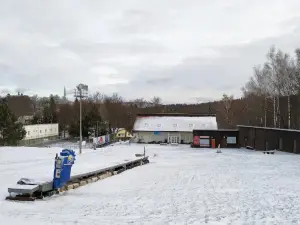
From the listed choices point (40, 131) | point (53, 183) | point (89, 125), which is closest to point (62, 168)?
point (53, 183)

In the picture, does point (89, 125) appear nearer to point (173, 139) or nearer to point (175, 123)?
point (175, 123)

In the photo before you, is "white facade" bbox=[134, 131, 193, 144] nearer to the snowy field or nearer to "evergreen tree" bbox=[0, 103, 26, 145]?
"evergreen tree" bbox=[0, 103, 26, 145]

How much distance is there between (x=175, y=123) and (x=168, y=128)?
7.12 ft

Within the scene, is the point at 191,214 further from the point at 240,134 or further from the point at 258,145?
the point at 240,134

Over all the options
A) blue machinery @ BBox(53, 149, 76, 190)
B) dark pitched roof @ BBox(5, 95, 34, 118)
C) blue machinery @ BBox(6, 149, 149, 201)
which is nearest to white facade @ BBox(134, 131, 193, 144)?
blue machinery @ BBox(6, 149, 149, 201)

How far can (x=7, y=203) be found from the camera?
403 inches

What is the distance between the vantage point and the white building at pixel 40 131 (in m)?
76.4

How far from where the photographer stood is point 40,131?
82750mm

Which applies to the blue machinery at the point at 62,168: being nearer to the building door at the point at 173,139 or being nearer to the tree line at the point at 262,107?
the tree line at the point at 262,107

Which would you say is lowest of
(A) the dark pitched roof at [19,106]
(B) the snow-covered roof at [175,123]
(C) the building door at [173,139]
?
(C) the building door at [173,139]

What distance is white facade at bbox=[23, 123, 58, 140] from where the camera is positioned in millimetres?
76562

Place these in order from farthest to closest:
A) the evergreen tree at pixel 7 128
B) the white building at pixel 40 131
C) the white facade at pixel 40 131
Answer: the white facade at pixel 40 131
the white building at pixel 40 131
the evergreen tree at pixel 7 128

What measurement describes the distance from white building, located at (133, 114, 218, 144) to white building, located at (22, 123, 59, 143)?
22.1 metres

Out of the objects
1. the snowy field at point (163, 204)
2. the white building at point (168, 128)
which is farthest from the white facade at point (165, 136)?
the snowy field at point (163, 204)
